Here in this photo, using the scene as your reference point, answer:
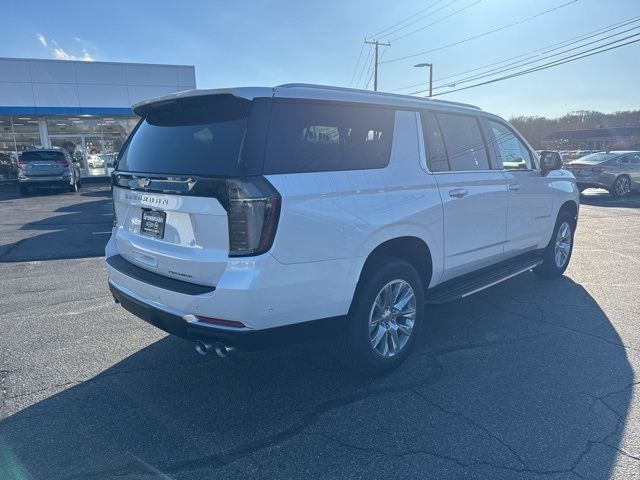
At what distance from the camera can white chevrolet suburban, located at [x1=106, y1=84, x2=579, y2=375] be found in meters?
2.71

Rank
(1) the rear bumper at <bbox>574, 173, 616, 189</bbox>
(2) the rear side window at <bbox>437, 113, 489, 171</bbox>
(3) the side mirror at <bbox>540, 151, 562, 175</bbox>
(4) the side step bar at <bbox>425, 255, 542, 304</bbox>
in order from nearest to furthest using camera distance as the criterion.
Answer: (4) the side step bar at <bbox>425, 255, 542, 304</bbox> → (2) the rear side window at <bbox>437, 113, 489, 171</bbox> → (3) the side mirror at <bbox>540, 151, 562, 175</bbox> → (1) the rear bumper at <bbox>574, 173, 616, 189</bbox>

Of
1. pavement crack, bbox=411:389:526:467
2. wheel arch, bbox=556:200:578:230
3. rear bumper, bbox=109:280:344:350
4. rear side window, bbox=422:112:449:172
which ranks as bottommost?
pavement crack, bbox=411:389:526:467

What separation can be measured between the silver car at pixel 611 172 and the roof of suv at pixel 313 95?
49.7ft

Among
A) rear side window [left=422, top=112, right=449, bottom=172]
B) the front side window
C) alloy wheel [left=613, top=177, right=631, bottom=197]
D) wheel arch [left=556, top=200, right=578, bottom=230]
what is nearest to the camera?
rear side window [left=422, top=112, right=449, bottom=172]

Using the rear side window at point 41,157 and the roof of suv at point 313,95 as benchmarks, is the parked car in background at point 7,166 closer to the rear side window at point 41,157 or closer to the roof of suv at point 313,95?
the rear side window at point 41,157

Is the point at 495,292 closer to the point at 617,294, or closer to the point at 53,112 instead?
the point at 617,294

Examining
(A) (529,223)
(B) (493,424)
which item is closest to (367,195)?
(B) (493,424)

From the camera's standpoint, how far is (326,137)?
3.13 meters

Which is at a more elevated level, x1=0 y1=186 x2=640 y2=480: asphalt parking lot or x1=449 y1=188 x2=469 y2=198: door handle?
x1=449 y1=188 x2=469 y2=198: door handle

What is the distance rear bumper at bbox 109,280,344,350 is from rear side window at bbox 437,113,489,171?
203 cm

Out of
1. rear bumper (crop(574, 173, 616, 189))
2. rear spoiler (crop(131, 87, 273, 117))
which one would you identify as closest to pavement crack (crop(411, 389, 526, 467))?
rear spoiler (crop(131, 87, 273, 117))

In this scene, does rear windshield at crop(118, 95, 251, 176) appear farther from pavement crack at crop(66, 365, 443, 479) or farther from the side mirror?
the side mirror

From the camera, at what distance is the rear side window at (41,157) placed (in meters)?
17.6

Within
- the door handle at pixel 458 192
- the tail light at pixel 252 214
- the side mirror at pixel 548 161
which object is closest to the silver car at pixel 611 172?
the side mirror at pixel 548 161
